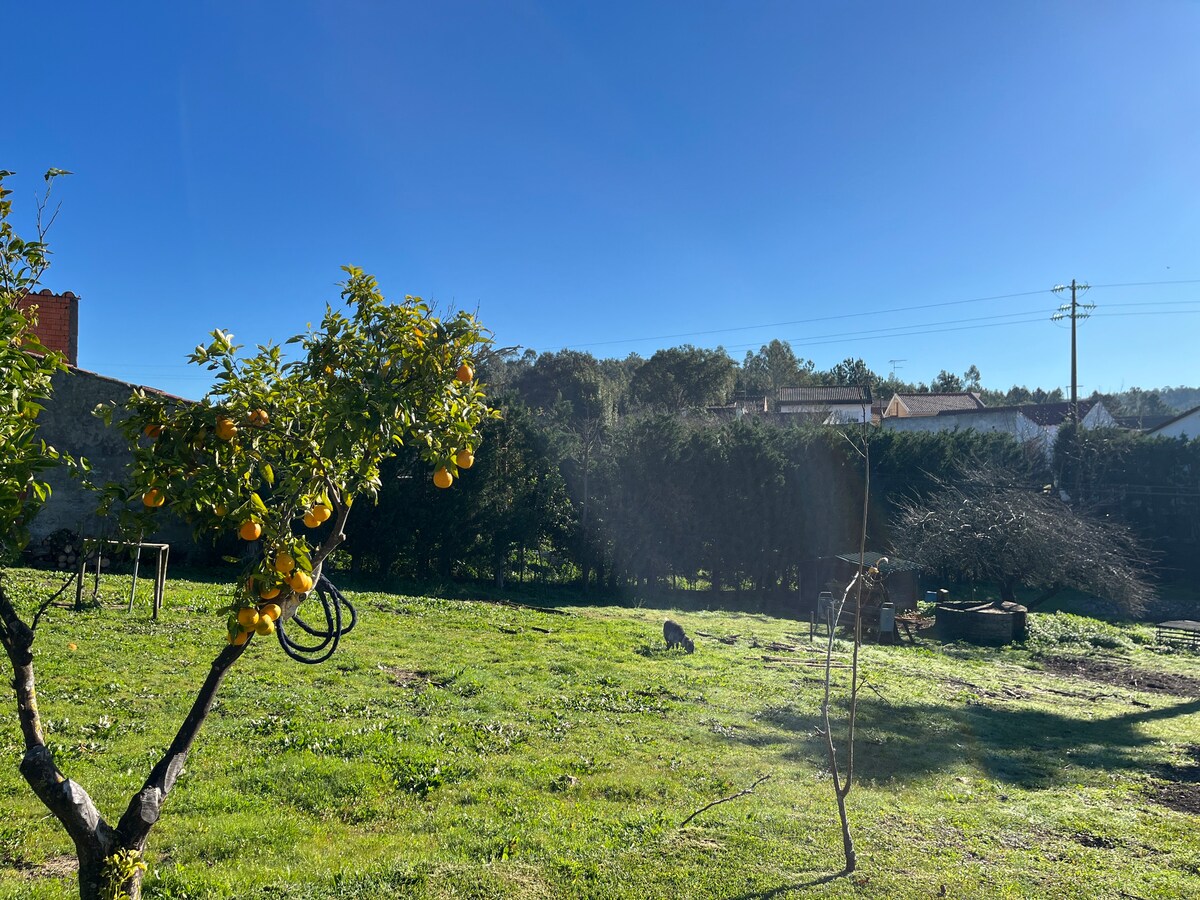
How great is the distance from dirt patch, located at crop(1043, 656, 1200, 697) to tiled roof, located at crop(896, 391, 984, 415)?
36.0m

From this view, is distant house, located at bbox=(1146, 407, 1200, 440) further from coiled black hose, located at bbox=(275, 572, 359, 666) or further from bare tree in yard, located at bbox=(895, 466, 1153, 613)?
coiled black hose, located at bbox=(275, 572, 359, 666)

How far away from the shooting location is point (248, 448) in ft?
9.93

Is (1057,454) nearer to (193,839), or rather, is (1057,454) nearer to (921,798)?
(921,798)

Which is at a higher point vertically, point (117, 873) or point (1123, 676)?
point (117, 873)

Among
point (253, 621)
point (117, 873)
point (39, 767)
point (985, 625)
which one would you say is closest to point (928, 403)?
point (985, 625)

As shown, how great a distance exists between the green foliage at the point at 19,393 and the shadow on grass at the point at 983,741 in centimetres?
596

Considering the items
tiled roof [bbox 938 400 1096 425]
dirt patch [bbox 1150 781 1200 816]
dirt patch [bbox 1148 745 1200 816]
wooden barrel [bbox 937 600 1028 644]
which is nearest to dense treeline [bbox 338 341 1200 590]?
wooden barrel [bbox 937 600 1028 644]

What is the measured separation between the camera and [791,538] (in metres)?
24.0

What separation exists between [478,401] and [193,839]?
2997 millimetres

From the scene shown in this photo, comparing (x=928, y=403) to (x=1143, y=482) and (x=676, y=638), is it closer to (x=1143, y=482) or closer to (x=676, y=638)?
(x=1143, y=482)

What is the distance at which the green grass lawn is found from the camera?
4156mm

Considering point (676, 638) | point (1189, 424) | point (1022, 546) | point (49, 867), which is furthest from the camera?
point (1189, 424)

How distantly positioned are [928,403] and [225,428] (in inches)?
2137

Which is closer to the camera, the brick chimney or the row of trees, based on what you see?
the brick chimney
